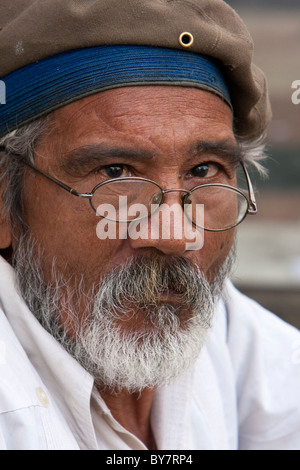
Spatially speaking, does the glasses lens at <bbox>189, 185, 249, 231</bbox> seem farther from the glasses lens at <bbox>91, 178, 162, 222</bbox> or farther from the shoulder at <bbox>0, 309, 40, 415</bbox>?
the shoulder at <bbox>0, 309, 40, 415</bbox>

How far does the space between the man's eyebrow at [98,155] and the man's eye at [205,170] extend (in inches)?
7.8

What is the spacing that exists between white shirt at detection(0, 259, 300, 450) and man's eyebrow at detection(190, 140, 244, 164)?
2.14 feet

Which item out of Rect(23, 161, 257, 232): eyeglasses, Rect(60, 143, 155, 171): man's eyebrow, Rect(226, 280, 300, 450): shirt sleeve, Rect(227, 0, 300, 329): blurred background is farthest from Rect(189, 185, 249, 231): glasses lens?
Rect(227, 0, 300, 329): blurred background

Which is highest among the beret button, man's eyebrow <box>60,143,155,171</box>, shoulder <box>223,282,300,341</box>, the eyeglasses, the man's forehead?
the beret button

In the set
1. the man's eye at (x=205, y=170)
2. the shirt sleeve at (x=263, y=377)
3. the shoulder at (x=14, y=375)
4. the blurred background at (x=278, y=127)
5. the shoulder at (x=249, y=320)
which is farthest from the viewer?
the blurred background at (x=278, y=127)

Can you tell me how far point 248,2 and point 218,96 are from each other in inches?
164

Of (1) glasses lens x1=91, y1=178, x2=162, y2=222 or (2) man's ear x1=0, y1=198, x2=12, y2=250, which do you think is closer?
(1) glasses lens x1=91, y1=178, x2=162, y2=222

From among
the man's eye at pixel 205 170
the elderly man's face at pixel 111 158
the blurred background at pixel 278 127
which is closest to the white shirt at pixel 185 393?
the elderly man's face at pixel 111 158

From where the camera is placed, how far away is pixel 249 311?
2.70 meters

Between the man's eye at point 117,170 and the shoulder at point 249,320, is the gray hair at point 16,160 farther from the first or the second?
the shoulder at point 249,320

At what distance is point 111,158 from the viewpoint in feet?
6.47

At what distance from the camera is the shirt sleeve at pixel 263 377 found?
2525 millimetres

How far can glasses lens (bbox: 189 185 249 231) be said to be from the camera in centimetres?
207
